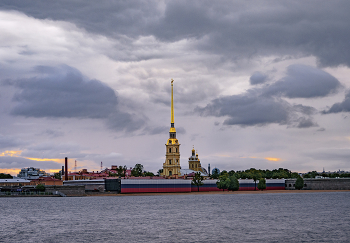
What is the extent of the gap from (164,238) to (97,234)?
35.4ft

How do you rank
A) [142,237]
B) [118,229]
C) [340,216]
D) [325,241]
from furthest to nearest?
[340,216]
[118,229]
[142,237]
[325,241]

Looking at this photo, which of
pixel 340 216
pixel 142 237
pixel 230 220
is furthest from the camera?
pixel 340 216

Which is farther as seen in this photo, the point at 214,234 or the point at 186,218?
the point at 186,218

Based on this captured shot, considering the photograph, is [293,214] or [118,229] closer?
[118,229]

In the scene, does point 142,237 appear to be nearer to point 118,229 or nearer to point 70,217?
point 118,229

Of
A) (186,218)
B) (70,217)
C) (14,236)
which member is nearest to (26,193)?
(70,217)

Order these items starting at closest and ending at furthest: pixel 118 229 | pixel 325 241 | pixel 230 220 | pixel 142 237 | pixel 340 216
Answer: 1. pixel 325 241
2. pixel 142 237
3. pixel 118 229
4. pixel 230 220
5. pixel 340 216

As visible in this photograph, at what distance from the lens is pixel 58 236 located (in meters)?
70.2

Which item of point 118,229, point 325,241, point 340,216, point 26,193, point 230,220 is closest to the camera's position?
point 325,241

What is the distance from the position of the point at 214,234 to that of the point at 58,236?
21843mm

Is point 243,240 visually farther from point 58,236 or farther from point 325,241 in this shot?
point 58,236

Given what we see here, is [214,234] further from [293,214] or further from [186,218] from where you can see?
[293,214]

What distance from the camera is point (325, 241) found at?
62.8 m

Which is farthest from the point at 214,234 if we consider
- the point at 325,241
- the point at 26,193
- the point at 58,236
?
the point at 26,193
